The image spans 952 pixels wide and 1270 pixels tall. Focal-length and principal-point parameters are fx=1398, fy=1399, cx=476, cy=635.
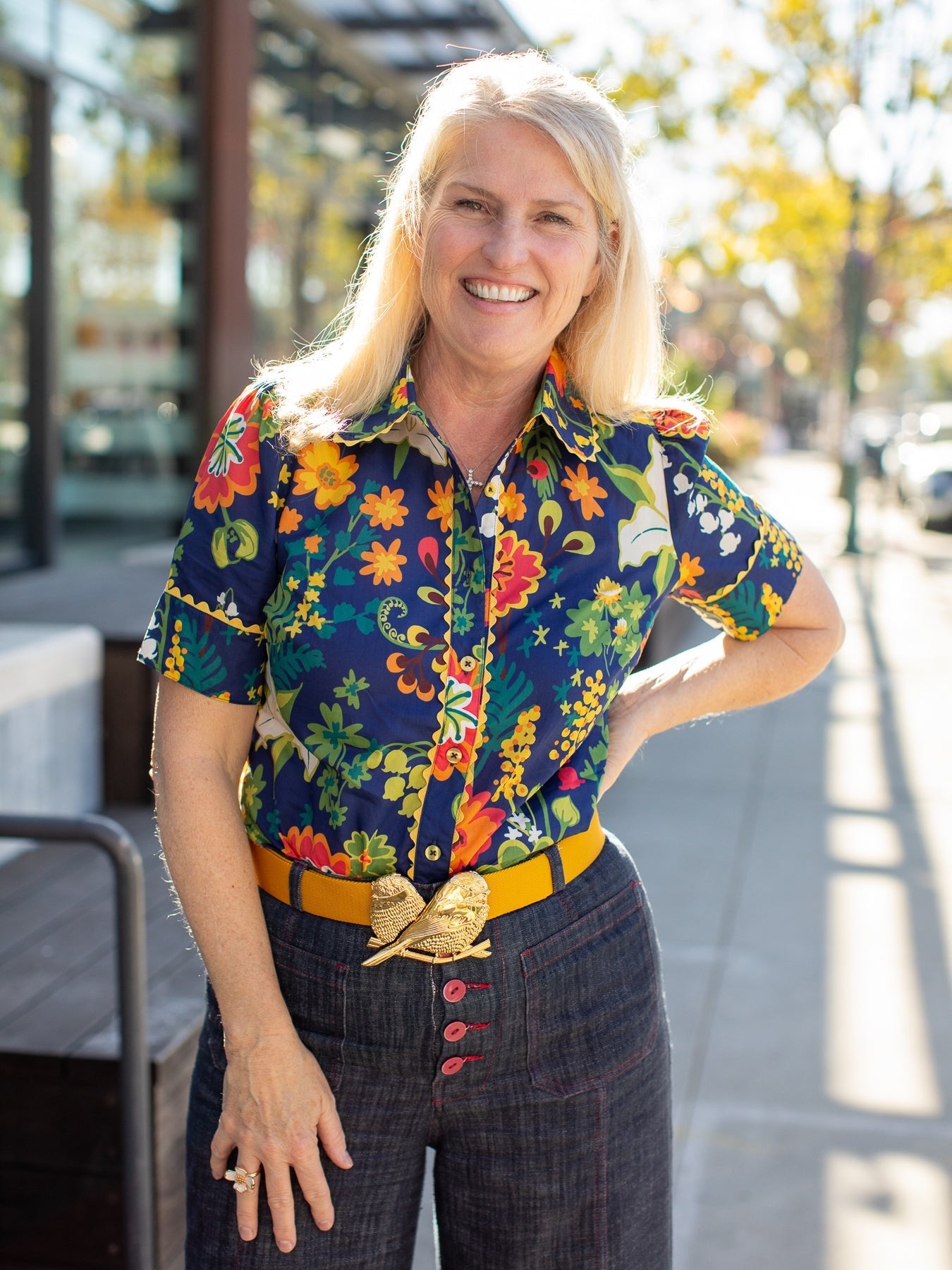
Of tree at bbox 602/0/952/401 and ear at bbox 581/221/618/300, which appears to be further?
tree at bbox 602/0/952/401

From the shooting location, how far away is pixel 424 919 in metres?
1.61

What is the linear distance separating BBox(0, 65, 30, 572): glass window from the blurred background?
0.01 metres

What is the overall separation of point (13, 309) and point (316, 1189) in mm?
6976

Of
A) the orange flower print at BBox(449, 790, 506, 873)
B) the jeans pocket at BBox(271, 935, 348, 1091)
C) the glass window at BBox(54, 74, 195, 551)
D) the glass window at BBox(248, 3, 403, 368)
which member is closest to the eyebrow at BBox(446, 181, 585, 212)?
the orange flower print at BBox(449, 790, 506, 873)

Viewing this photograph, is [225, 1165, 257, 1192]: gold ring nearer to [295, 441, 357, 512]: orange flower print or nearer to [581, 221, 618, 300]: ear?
[295, 441, 357, 512]: orange flower print

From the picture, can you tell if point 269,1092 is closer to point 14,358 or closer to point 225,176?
point 14,358

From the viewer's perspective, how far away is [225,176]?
898 centimetres

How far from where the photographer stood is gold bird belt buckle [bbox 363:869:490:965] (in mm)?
1609

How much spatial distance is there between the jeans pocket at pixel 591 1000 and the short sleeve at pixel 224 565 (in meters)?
0.51

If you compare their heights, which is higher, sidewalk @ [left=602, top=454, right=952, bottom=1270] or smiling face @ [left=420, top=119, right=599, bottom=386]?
smiling face @ [left=420, top=119, right=599, bottom=386]

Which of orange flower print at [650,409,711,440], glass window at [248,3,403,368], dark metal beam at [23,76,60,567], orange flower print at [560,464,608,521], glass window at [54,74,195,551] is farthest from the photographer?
glass window at [248,3,403,368]

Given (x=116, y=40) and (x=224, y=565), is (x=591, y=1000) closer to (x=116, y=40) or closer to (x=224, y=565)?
(x=224, y=565)

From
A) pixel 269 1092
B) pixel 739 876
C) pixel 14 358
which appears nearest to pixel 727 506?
pixel 269 1092

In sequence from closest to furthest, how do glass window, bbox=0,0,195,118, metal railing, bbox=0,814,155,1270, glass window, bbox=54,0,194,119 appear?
metal railing, bbox=0,814,155,1270, glass window, bbox=0,0,195,118, glass window, bbox=54,0,194,119
